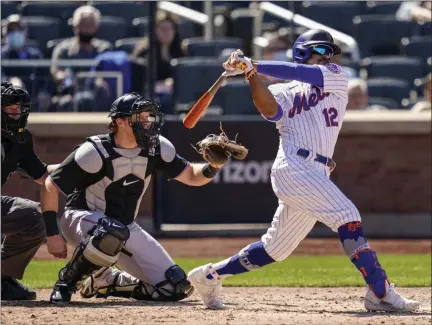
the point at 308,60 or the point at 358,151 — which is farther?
the point at 358,151

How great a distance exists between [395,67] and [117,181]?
23.3 feet

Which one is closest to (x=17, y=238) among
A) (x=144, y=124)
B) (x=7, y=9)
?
(x=144, y=124)

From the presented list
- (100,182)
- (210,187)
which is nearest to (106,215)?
(100,182)

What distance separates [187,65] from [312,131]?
545 centimetres

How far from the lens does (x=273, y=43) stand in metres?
11.7

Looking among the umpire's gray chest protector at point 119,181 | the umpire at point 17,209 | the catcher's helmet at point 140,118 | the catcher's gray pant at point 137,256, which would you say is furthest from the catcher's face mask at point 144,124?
the umpire at point 17,209

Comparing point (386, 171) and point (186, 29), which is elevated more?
point (186, 29)

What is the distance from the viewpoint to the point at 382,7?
14.1m

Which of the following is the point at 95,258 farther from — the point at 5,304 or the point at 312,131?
the point at 312,131

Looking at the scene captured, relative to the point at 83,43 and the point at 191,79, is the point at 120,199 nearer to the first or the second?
the point at 191,79

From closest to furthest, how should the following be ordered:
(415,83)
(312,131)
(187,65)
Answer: (312,131)
(187,65)
(415,83)

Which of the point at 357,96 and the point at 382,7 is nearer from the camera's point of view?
the point at 357,96

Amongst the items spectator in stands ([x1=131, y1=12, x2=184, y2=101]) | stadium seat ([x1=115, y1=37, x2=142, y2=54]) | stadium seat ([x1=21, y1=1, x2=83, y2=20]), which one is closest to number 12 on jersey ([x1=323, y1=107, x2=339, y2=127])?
spectator in stands ([x1=131, y1=12, x2=184, y2=101])

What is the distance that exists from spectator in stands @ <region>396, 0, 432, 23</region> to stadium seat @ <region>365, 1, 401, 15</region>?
11 centimetres
